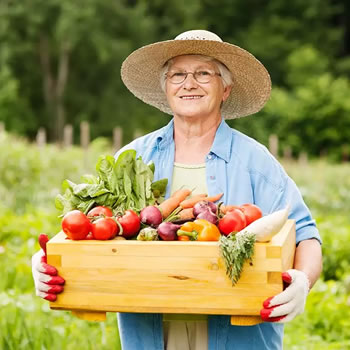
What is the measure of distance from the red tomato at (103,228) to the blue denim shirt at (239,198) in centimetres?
46

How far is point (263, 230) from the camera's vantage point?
2.55 metres

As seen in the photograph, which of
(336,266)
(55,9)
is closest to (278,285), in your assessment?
(336,266)

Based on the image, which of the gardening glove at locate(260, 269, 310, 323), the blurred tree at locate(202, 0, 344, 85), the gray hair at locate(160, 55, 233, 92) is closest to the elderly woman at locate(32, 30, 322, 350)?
the gray hair at locate(160, 55, 233, 92)

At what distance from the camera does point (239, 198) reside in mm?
3018

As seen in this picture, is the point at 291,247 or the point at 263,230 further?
the point at 291,247

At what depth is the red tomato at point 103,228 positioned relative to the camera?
104 inches

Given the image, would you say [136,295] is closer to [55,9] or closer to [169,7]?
[55,9]

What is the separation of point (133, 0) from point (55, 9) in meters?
5.90

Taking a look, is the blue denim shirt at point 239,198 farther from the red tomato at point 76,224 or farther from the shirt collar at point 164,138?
the red tomato at point 76,224

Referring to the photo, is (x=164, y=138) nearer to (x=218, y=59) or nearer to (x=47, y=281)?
(x=218, y=59)

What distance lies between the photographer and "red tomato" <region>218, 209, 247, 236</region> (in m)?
2.62

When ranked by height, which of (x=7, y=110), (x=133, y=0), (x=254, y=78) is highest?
→ (x=133, y=0)

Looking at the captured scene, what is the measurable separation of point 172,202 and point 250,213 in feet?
1.02

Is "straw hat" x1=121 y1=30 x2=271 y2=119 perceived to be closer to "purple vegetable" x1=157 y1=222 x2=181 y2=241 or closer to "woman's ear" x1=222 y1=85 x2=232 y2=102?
"woman's ear" x1=222 y1=85 x2=232 y2=102
